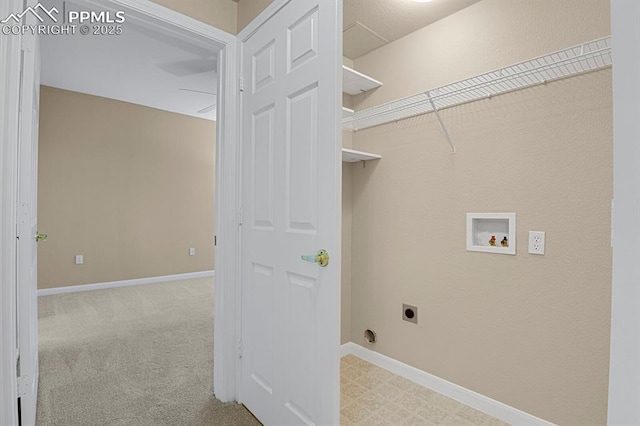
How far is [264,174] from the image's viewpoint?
1.77 metres

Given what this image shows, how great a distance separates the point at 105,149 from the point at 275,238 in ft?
14.0

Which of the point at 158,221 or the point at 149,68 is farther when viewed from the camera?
the point at 158,221

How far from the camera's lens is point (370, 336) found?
8.48 ft

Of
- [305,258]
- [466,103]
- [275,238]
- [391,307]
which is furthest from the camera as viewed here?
[391,307]

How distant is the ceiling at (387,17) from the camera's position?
1.98 m

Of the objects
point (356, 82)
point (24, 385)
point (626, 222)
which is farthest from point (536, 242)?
point (24, 385)

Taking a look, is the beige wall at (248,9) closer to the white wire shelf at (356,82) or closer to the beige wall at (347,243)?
the white wire shelf at (356,82)

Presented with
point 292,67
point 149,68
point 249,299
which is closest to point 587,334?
point 249,299

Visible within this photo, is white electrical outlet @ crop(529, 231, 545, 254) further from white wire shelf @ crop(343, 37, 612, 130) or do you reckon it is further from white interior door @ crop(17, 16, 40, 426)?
white interior door @ crop(17, 16, 40, 426)

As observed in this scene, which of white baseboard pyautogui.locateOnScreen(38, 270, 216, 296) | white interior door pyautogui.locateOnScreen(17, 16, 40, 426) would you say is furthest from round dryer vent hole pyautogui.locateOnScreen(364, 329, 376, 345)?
white baseboard pyautogui.locateOnScreen(38, 270, 216, 296)

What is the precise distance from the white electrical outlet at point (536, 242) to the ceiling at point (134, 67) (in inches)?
103

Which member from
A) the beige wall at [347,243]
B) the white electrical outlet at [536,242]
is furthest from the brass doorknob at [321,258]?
the beige wall at [347,243]

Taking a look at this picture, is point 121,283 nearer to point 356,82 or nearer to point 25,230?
point 25,230

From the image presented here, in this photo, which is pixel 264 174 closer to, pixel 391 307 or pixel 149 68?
pixel 391 307
